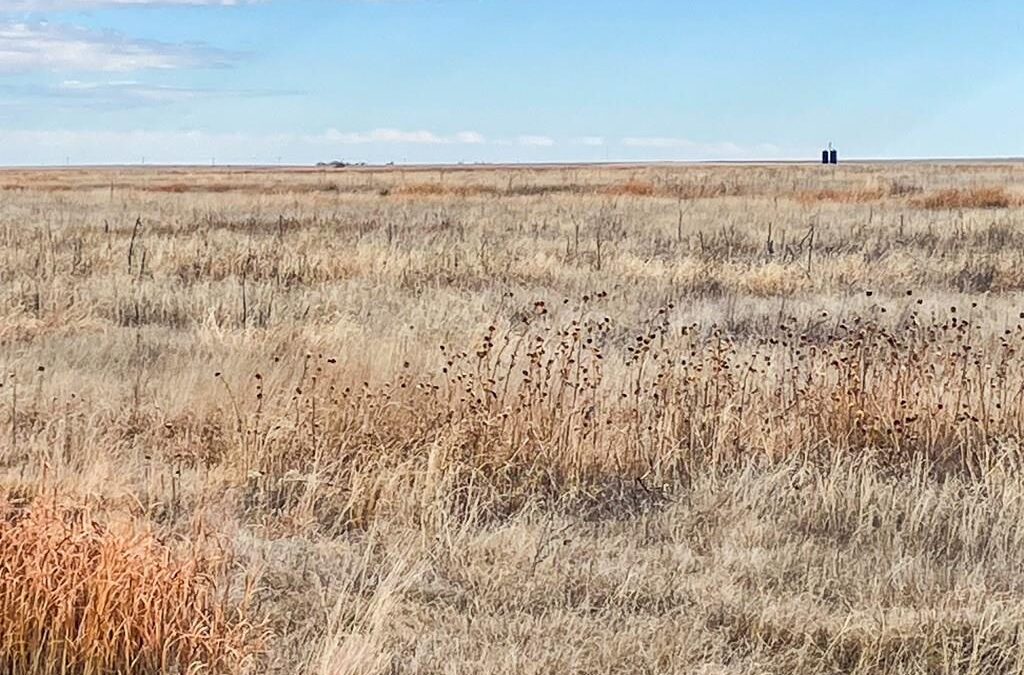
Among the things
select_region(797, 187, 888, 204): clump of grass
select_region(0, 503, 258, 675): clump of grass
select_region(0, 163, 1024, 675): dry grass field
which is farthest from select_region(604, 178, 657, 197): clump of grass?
select_region(0, 503, 258, 675): clump of grass

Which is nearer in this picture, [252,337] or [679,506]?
[679,506]

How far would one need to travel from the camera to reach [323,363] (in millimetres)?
7586

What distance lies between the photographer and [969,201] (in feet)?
88.0

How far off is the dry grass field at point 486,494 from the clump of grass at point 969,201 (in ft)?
53.8

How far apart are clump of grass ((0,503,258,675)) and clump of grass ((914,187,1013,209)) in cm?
2537

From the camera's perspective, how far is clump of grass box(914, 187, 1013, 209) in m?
26.1

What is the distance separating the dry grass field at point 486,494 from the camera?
343 cm

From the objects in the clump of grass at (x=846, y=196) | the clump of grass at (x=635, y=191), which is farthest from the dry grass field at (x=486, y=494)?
the clump of grass at (x=635, y=191)

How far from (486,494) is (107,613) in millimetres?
2176

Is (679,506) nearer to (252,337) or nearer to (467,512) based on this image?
(467,512)

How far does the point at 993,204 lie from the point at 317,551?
2580cm

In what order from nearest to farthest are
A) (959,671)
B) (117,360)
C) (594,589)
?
(959,671) < (594,589) < (117,360)

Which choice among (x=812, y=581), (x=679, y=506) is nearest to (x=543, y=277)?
(x=679, y=506)

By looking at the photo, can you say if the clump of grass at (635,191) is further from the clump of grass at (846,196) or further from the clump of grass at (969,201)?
the clump of grass at (969,201)
